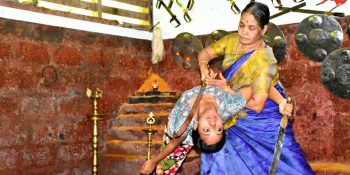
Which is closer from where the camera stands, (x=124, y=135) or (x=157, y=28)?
(x=124, y=135)

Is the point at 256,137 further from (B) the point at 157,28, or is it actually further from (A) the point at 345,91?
→ (B) the point at 157,28

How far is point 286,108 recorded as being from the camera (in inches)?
148

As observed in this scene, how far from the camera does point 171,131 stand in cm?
392

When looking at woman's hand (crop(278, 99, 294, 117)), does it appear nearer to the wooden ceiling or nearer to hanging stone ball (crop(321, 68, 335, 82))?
hanging stone ball (crop(321, 68, 335, 82))

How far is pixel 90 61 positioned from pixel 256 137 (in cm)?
354

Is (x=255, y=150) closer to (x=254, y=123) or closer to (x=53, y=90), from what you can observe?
(x=254, y=123)

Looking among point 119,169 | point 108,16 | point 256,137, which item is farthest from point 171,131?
point 108,16

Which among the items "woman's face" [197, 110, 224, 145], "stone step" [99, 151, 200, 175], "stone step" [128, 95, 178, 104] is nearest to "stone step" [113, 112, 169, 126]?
"stone step" [128, 95, 178, 104]

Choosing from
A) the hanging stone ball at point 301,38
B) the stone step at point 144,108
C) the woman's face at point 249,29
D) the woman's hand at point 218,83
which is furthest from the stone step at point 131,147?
the woman's face at point 249,29

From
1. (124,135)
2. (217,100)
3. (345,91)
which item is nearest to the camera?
(217,100)

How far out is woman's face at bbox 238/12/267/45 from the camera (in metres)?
3.79

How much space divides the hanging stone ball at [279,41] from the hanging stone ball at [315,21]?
1.50ft

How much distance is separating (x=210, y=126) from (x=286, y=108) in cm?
67

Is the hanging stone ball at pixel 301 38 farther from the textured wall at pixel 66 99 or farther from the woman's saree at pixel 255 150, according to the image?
the woman's saree at pixel 255 150
